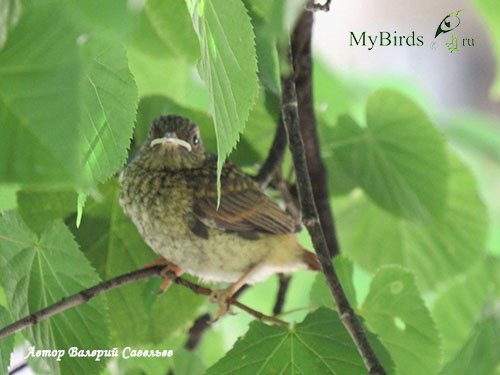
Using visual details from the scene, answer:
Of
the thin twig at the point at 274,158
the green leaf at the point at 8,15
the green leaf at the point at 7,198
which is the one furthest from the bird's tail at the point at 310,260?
the green leaf at the point at 8,15

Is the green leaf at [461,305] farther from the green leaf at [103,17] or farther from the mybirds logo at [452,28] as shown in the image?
the green leaf at [103,17]

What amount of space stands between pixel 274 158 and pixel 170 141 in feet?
0.48

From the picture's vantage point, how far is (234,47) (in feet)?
1.97

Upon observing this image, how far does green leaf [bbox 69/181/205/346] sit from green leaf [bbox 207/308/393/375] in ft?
0.71

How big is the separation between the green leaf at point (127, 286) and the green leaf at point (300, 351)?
0.71ft

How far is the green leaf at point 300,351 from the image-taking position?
0.88 metres

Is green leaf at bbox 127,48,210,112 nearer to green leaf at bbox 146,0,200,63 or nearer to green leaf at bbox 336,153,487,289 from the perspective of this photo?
green leaf at bbox 146,0,200,63

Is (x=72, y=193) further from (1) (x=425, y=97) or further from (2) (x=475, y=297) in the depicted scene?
(1) (x=425, y=97)

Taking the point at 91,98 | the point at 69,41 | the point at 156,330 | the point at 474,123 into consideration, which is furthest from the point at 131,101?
the point at 474,123

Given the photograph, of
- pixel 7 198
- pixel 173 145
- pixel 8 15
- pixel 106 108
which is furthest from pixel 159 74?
pixel 8 15

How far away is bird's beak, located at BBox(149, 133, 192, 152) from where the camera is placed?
118cm

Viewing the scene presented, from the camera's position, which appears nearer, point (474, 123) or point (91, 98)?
point (91, 98)

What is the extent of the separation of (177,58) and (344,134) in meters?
0.27

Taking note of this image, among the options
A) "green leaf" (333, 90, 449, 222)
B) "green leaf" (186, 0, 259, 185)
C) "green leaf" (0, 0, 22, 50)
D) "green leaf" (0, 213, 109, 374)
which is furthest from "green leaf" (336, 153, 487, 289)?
"green leaf" (0, 0, 22, 50)
